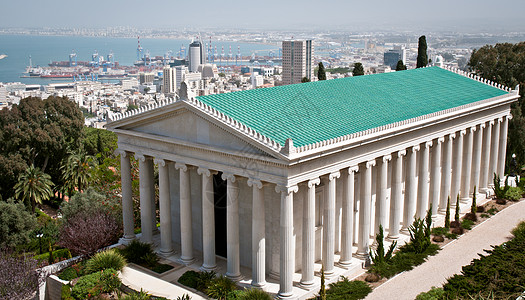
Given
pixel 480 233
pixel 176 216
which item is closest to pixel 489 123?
pixel 480 233

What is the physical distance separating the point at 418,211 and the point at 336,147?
15119 millimetres

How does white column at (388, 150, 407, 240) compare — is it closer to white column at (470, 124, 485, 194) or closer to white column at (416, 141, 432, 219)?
white column at (416, 141, 432, 219)

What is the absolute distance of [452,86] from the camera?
162 ft

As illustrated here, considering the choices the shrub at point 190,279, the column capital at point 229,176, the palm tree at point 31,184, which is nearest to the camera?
the column capital at point 229,176

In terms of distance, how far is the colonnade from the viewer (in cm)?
3092

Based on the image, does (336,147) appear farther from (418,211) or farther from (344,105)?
(418,211)

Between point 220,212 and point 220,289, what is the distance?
22.0ft

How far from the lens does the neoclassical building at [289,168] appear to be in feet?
101

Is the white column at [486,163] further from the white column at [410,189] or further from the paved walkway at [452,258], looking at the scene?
the white column at [410,189]

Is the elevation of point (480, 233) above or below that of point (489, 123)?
below

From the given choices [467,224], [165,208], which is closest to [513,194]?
[467,224]

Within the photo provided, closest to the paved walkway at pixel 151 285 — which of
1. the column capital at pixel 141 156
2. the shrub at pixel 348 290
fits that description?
the column capital at pixel 141 156

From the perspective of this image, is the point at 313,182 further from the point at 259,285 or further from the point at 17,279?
the point at 17,279

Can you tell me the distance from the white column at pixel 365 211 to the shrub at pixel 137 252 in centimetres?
1458
